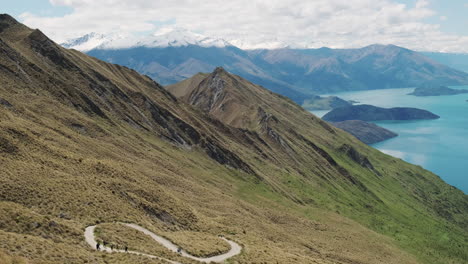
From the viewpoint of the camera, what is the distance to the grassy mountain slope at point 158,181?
5072 centimetres

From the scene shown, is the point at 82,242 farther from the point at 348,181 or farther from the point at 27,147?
the point at 348,181

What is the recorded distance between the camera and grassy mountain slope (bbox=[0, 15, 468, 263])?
166ft

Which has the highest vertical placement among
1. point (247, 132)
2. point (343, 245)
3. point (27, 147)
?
point (247, 132)

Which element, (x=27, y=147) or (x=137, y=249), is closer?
(x=137, y=249)

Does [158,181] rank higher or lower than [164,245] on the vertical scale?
higher

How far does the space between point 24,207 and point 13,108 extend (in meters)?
44.6

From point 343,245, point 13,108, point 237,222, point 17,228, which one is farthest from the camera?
point 343,245

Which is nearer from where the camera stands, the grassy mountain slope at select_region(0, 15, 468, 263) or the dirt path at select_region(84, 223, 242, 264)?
the dirt path at select_region(84, 223, 242, 264)

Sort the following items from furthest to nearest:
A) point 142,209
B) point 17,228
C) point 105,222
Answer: point 142,209 < point 105,222 < point 17,228

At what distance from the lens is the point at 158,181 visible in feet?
281

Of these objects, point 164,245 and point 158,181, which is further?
point 158,181

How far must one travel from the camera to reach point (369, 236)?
110 meters

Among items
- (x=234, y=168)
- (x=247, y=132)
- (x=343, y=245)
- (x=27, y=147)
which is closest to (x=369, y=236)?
(x=343, y=245)

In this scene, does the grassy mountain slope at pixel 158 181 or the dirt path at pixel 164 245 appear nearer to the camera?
the dirt path at pixel 164 245
